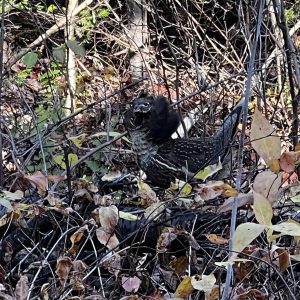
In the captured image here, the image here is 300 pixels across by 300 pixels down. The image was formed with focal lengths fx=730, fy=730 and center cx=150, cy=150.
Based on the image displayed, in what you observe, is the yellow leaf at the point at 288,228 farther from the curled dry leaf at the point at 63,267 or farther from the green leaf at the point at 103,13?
the green leaf at the point at 103,13

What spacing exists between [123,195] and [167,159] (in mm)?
727

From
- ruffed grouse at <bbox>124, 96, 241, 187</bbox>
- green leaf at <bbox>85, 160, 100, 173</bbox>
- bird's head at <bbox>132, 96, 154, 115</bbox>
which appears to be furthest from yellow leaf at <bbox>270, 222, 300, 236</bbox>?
green leaf at <bbox>85, 160, 100, 173</bbox>

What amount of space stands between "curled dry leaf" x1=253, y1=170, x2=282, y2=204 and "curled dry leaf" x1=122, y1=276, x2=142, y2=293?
691mm

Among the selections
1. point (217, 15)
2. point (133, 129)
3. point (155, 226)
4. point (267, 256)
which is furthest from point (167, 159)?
point (217, 15)

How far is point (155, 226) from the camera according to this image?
3.21 meters

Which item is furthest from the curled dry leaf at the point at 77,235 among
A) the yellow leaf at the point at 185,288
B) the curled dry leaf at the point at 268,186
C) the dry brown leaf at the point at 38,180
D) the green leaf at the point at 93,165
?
the green leaf at the point at 93,165

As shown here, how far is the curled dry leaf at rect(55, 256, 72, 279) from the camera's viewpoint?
113 inches

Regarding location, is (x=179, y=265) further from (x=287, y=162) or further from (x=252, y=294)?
(x=287, y=162)

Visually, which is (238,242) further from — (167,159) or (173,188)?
(167,159)

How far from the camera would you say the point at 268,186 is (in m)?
2.42

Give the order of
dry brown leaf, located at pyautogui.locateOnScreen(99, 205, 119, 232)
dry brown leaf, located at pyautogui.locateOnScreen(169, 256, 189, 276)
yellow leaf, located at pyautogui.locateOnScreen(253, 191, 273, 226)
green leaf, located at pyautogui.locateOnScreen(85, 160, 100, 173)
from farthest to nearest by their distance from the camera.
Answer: green leaf, located at pyautogui.locateOnScreen(85, 160, 100, 173)
dry brown leaf, located at pyautogui.locateOnScreen(169, 256, 189, 276)
dry brown leaf, located at pyautogui.locateOnScreen(99, 205, 119, 232)
yellow leaf, located at pyautogui.locateOnScreen(253, 191, 273, 226)

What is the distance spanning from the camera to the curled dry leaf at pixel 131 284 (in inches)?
111

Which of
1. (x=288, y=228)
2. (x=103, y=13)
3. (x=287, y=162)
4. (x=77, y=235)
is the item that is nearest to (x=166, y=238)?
(x=77, y=235)

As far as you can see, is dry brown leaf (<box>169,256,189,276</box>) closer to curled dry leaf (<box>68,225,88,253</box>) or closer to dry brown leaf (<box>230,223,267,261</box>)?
curled dry leaf (<box>68,225,88,253</box>)
